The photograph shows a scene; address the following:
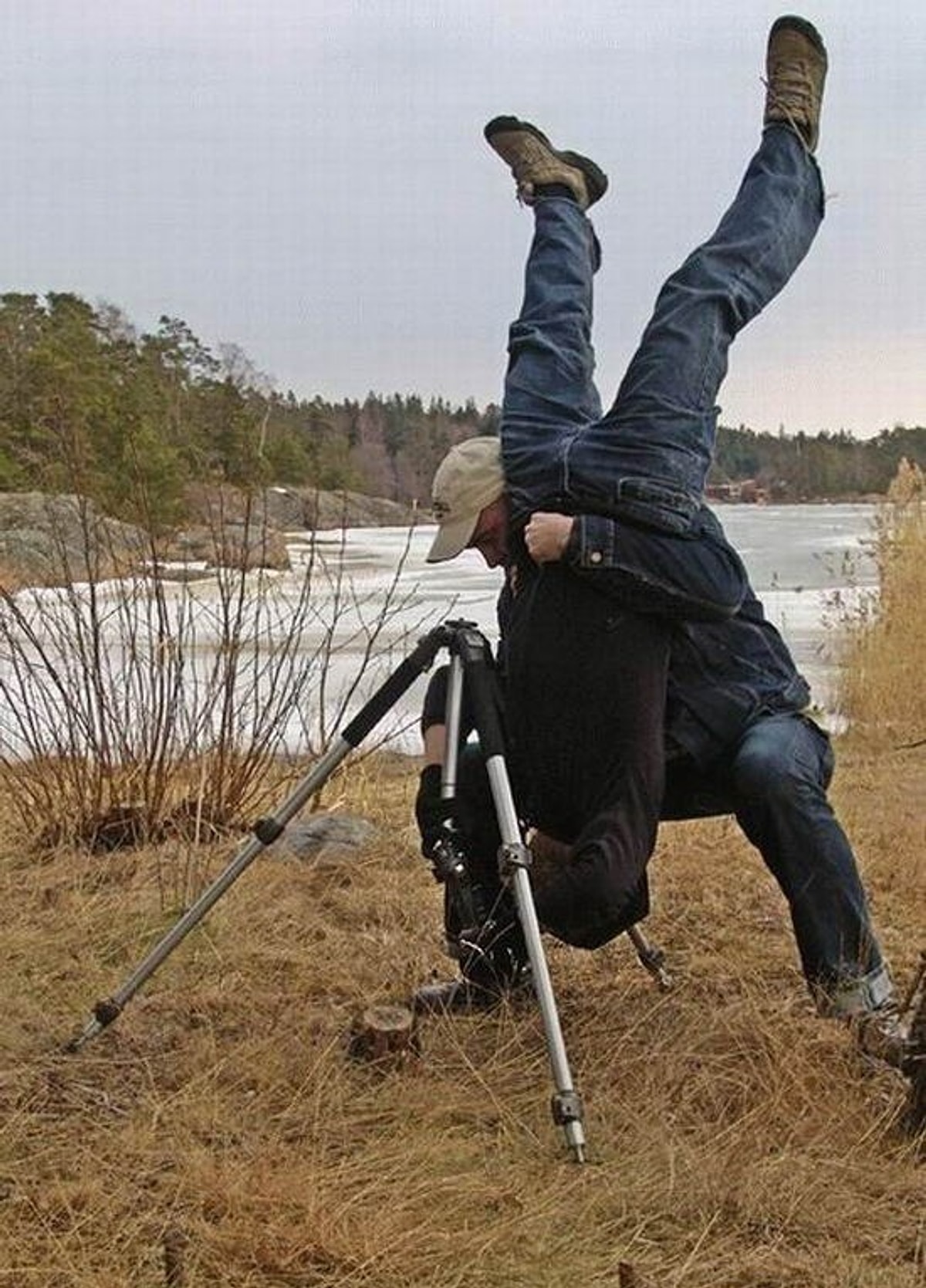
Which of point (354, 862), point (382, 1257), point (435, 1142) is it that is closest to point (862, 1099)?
point (435, 1142)

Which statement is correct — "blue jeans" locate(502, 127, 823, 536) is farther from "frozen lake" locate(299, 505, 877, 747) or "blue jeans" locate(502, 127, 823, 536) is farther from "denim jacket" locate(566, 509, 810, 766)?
"frozen lake" locate(299, 505, 877, 747)

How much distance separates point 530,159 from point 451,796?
1.46 metres

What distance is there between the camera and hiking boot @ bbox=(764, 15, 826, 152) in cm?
297

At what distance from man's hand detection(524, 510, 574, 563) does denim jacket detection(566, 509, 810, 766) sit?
12.4 inches

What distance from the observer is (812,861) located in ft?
9.80

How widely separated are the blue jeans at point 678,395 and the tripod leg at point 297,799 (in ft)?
1.24

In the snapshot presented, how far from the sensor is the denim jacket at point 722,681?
3.10 meters

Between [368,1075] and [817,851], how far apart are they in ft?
3.40

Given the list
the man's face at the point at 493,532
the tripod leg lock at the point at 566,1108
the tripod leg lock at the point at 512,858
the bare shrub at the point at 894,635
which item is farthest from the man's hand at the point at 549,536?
the bare shrub at the point at 894,635

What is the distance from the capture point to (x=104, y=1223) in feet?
7.72

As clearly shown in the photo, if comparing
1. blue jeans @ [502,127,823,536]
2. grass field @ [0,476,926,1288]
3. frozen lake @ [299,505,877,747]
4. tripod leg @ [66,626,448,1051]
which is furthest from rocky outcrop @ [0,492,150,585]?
blue jeans @ [502,127,823,536]

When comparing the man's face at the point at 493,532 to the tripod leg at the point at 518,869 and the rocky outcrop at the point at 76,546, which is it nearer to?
the tripod leg at the point at 518,869

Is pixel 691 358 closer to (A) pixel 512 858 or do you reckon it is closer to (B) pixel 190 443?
(A) pixel 512 858

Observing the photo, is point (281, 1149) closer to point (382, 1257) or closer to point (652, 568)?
point (382, 1257)
